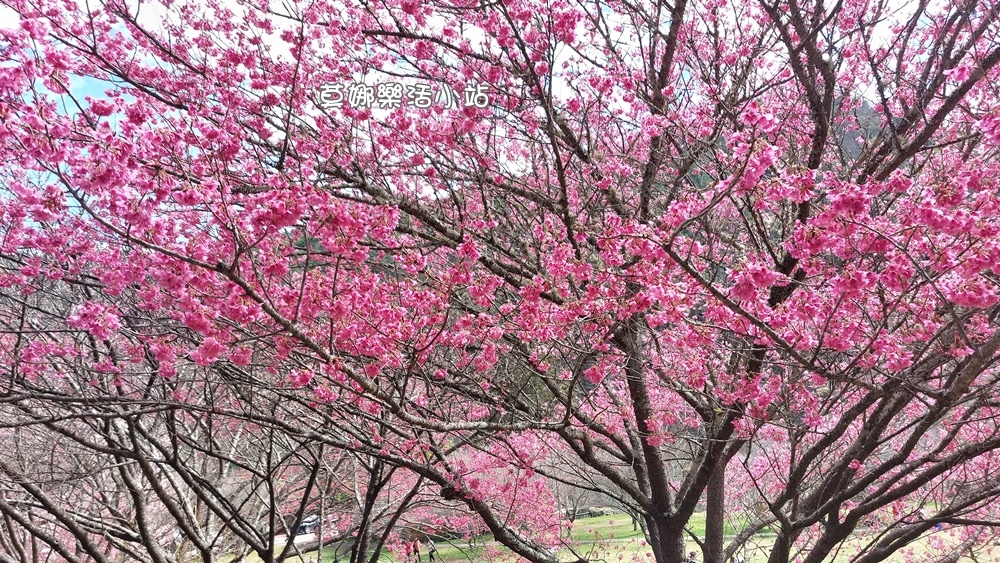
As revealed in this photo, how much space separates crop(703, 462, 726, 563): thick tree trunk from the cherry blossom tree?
0.03 metres

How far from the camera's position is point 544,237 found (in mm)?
5609

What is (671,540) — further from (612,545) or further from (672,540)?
(612,545)

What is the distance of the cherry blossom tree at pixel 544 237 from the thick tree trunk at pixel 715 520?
33mm

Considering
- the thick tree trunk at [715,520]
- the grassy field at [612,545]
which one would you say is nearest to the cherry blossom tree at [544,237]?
the thick tree trunk at [715,520]

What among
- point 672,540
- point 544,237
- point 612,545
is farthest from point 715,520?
point 612,545

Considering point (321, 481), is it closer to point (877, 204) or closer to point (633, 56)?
point (633, 56)

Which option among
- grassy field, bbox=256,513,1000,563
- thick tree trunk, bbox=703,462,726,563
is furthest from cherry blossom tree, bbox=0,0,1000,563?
grassy field, bbox=256,513,1000,563

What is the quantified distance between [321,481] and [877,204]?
10103mm

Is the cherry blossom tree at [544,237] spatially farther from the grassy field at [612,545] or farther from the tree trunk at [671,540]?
the grassy field at [612,545]

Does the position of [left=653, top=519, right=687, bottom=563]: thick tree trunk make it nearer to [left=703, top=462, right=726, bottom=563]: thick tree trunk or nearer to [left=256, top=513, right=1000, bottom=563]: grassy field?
[left=703, top=462, right=726, bottom=563]: thick tree trunk

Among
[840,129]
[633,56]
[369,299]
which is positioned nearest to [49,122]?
[369,299]

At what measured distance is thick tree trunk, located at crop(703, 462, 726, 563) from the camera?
6.18 meters

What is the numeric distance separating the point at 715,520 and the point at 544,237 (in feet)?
11.9

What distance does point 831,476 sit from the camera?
4.84 m
